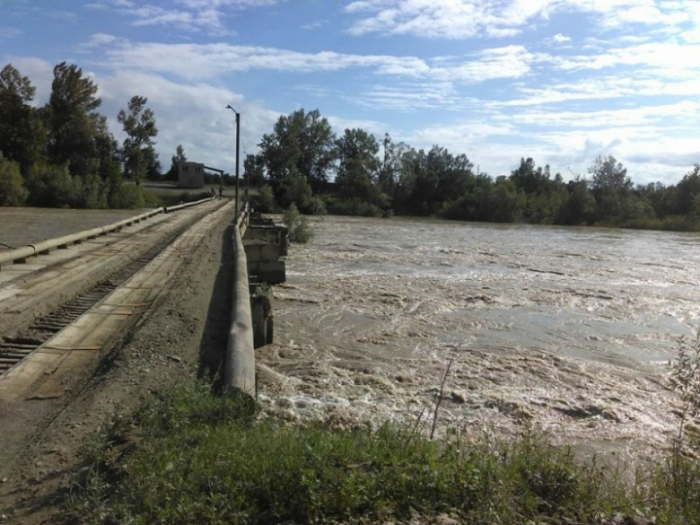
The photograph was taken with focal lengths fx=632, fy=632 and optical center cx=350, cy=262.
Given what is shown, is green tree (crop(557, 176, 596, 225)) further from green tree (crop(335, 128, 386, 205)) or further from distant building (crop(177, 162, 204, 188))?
distant building (crop(177, 162, 204, 188))

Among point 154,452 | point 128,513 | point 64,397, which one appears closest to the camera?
point 128,513

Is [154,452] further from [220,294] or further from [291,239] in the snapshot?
[291,239]

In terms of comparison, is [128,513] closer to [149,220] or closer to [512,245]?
[149,220]

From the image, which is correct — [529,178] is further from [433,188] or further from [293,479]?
[293,479]

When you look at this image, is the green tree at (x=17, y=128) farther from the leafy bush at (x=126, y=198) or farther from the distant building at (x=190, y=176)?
the distant building at (x=190, y=176)

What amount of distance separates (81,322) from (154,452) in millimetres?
4795

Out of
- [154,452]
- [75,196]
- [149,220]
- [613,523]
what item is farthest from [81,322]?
[75,196]

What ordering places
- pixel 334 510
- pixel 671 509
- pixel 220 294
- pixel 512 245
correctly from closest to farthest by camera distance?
pixel 334 510
pixel 671 509
pixel 220 294
pixel 512 245

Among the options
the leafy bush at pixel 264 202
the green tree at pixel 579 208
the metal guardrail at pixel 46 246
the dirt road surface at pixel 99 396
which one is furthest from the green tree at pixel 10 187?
the green tree at pixel 579 208

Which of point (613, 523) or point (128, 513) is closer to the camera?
point (128, 513)

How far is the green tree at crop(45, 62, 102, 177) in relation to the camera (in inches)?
2559

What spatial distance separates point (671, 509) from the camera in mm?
4344

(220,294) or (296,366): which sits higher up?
(220,294)

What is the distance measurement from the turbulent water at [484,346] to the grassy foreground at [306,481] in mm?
1254
